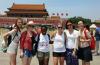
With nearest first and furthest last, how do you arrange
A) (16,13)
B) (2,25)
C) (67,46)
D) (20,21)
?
(20,21), (67,46), (2,25), (16,13)

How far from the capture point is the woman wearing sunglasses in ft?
24.9

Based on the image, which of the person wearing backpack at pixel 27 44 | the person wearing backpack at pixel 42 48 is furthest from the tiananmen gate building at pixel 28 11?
the person wearing backpack at pixel 27 44

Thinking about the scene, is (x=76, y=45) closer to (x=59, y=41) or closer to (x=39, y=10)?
(x=59, y=41)

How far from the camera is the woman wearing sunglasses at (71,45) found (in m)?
7.58

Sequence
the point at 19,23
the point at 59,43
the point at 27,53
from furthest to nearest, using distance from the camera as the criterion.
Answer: the point at 59,43 < the point at 27,53 < the point at 19,23

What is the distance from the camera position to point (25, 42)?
292 inches

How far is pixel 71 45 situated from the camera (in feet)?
25.1

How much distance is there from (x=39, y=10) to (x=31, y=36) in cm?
8712

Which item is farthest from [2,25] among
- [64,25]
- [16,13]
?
[64,25]

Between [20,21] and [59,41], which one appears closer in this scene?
[20,21]

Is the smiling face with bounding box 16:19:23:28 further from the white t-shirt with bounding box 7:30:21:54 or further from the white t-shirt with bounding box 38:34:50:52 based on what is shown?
the white t-shirt with bounding box 38:34:50:52

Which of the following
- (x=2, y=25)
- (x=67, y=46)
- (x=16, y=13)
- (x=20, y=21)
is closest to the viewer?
(x=20, y=21)

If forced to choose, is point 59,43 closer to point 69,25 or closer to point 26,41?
point 69,25

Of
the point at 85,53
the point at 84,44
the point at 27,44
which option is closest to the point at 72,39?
the point at 84,44
